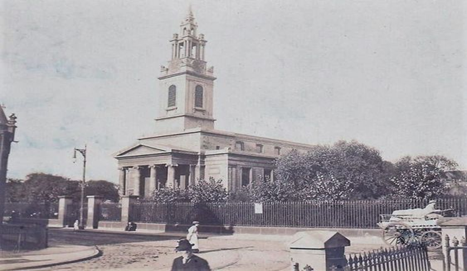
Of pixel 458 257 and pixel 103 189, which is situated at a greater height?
pixel 103 189

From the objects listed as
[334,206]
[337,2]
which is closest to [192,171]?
[334,206]

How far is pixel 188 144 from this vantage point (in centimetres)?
6309

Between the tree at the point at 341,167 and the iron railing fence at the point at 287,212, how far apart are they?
53.0ft

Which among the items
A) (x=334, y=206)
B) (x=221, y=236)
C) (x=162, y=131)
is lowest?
(x=221, y=236)

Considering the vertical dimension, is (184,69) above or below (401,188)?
above

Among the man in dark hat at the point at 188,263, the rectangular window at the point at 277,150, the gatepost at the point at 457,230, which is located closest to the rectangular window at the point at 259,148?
the rectangular window at the point at 277,150

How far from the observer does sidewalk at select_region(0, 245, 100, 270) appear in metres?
13.8

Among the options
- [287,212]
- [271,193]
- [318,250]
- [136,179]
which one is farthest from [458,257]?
[136,179]

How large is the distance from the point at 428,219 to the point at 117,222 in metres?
25.1

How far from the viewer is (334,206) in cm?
2638

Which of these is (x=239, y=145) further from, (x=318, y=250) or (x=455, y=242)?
(x=318, y=250)

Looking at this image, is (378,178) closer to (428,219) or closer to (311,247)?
(428,219)

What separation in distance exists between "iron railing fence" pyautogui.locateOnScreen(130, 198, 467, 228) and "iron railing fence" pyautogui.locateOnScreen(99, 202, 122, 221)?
1.94 m

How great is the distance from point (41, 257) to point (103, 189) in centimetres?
7313
